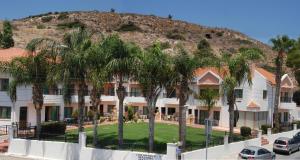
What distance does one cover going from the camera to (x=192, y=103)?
204ft

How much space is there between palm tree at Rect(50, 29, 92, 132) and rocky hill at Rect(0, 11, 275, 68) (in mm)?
103136

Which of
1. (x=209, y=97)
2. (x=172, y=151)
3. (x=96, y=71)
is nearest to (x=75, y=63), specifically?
(x=96, y=71)

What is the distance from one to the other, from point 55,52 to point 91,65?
3.54 meters

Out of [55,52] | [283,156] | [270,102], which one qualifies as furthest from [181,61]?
[270,102]

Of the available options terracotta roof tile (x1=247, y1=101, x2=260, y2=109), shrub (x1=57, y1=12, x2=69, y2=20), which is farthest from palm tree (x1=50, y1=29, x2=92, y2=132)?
shrub (x1=57, y1=12, x2=69, y2=20)

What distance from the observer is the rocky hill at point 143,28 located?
146875 millimetres

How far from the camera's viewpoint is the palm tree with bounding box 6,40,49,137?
3709cm

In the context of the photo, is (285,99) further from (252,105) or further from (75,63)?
(75,63)

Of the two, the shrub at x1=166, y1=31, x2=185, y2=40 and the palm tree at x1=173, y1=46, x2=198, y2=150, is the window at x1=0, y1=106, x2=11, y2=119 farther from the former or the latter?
the shrub at x1=166, y1=31, x2=185, y2=40

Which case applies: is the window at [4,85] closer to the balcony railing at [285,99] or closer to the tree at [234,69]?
the tree at [234,69]

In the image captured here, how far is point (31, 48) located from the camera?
3678 cm

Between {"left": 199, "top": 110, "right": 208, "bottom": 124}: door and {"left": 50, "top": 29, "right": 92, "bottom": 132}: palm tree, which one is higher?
{"left": 50, "top": 29, "right": 92, "bottom": 132}: palm tree

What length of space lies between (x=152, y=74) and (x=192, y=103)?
2959 cm

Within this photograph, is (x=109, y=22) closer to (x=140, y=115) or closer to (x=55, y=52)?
(x=140, y=115)
